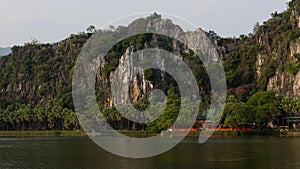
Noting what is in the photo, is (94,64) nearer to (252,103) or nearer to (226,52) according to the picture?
(226,52)

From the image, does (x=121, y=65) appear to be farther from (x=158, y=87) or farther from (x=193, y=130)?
(x=193, y=130)

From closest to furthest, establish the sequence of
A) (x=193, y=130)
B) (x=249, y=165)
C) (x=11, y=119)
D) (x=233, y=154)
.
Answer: (x=249, y=165), (x=233, y=154), (x=193, y=130), (x=11, y=119)

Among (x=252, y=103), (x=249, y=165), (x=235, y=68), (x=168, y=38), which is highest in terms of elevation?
(x=168, y=38)

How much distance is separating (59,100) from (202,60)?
3654 cm

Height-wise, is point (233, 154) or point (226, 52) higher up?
point (226, 52)

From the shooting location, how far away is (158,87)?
392 ft

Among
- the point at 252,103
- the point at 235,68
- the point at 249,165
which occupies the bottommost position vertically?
the point at 249,165

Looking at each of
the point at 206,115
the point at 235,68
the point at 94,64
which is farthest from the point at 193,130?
the point at 94,64

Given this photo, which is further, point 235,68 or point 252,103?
point 235,68

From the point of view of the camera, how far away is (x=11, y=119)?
113 metres

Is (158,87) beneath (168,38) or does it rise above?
beneath

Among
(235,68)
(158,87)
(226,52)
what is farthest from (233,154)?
(226,52)

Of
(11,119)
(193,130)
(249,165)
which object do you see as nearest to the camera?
(249,165)

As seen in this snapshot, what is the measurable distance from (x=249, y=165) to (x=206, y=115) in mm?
57112
